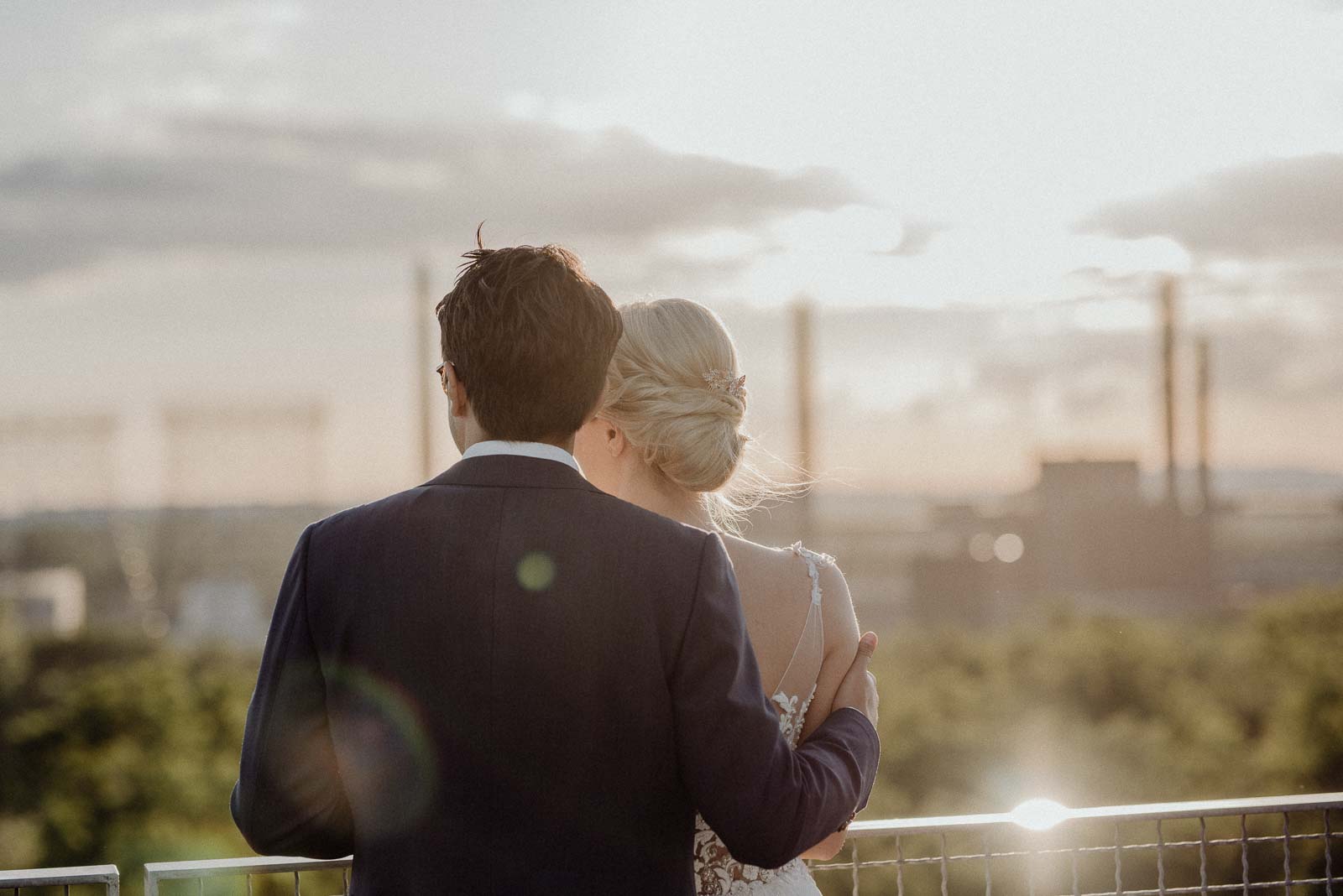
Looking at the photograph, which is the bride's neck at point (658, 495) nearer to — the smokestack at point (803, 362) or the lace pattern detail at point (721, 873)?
the lace pattern detail at point (721, 873)

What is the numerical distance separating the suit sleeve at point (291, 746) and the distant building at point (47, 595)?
4513cm

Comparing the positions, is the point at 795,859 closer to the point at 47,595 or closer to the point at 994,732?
the point at 994,732

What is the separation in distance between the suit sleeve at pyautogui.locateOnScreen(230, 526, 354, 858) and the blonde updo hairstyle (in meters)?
0.64

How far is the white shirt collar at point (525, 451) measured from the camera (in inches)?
56.7

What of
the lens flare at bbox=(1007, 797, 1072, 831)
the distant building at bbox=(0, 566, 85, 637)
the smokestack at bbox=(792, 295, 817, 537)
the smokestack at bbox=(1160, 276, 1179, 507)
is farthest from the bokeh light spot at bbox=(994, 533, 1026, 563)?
the lens flare at bbox=(1007, 797, 1072, 831)

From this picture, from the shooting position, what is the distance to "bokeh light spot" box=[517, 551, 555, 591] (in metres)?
1.38

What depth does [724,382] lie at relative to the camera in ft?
6.54

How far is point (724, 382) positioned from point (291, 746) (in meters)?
0.86

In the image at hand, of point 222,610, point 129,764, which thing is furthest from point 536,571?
point 222,610

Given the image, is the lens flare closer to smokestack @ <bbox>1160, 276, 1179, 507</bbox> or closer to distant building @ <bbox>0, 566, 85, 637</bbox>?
smokestack @ <bbox>1160, 276, 1179, 507</bbox>

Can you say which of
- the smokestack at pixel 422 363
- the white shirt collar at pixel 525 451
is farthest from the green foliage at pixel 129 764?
the white shirt collar at pixel 525 451

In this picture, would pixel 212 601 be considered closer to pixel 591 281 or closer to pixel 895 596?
pixel 895 596

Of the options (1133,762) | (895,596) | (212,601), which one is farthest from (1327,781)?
(212,601)

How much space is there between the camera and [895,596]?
36188 mm
